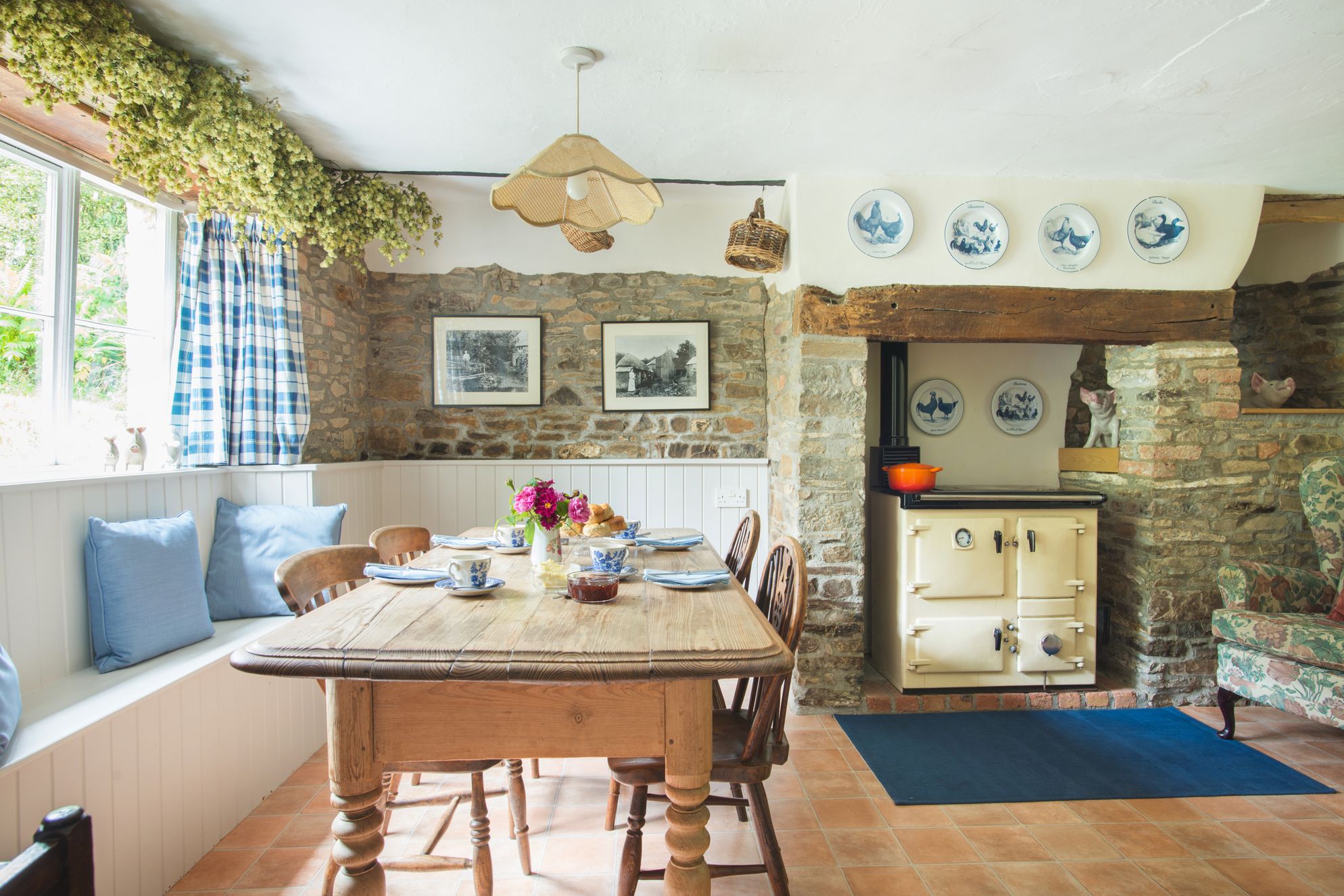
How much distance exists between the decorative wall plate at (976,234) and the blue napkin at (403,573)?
2816 millimetres

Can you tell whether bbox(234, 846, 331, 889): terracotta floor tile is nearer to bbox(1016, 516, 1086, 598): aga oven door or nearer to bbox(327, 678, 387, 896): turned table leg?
bbox(327, 678, 387, 896): turned table leg

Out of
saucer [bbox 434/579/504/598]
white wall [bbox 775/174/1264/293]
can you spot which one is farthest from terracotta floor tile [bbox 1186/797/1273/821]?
saucer [bbox 434/579/504/598]

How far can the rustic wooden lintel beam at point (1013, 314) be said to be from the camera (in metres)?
3.39

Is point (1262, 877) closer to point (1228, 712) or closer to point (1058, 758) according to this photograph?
point (1058, 758)

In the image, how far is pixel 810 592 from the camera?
3.45 meters

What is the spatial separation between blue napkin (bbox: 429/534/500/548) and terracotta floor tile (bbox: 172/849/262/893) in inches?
43.6

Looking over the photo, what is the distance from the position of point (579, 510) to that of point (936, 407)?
2.76 meters

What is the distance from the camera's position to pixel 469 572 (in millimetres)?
1857

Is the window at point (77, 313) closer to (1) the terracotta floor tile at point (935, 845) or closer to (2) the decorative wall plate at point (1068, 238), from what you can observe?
(1) the terracotta floor tile at point (935, 845)

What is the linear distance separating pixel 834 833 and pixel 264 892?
5.77 feet

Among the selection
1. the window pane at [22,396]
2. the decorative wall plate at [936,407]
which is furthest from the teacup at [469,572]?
the decorative wall plate at [936,407]

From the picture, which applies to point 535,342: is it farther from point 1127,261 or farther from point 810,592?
point 1127,261

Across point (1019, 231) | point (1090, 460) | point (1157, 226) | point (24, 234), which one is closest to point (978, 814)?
point (1090, 460)

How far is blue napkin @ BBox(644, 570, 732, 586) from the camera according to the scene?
199 cm
